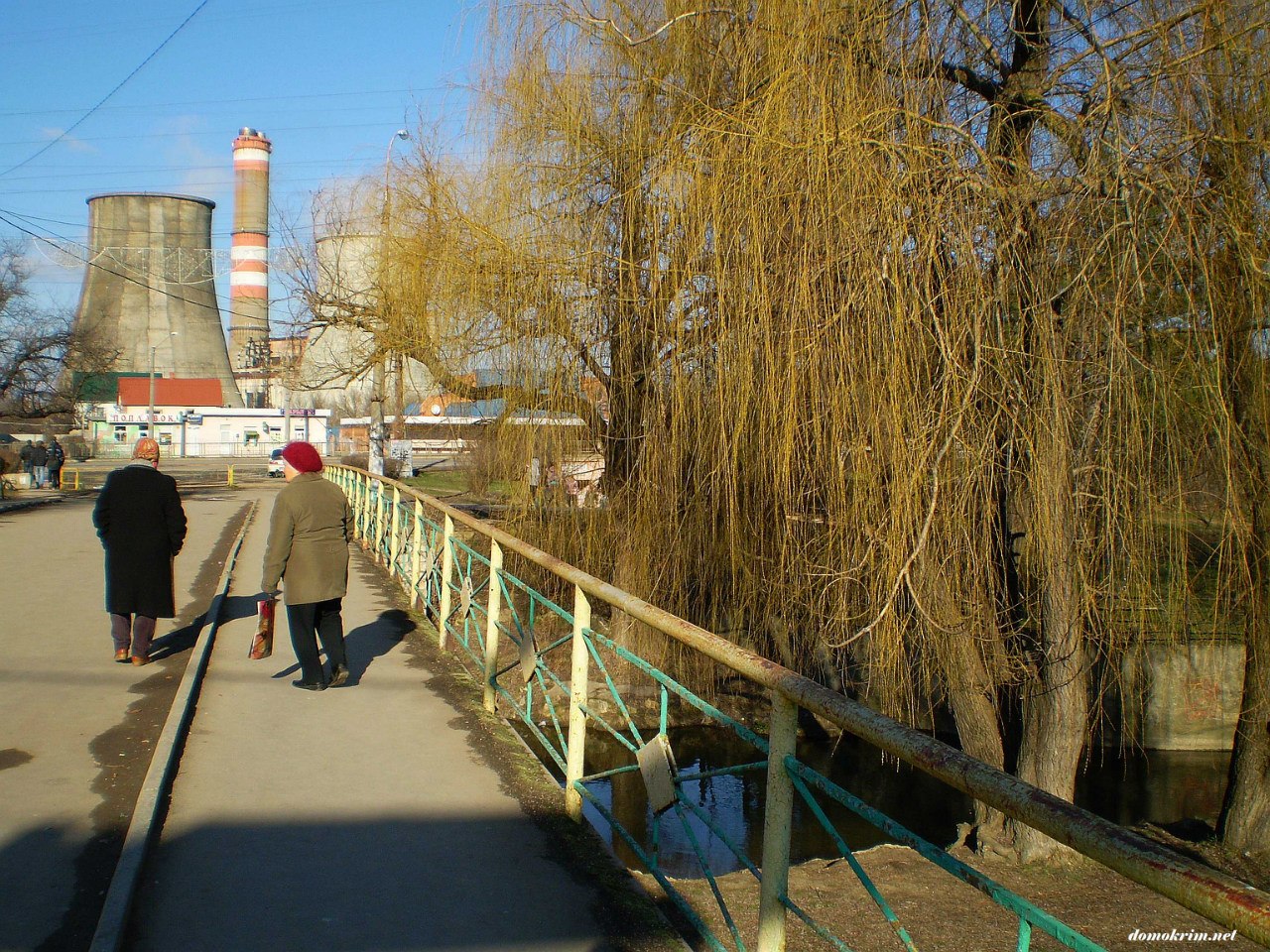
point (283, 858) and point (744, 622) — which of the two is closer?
point (283, 858)

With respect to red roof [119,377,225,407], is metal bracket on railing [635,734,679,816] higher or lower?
lower

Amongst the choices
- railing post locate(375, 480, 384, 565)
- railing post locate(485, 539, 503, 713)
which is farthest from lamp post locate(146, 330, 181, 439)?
railing post locate(485, 539, 503, 713)

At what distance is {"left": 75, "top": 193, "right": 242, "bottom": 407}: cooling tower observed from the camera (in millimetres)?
65750

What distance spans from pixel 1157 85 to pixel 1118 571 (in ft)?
8.93

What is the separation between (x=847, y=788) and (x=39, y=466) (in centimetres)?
2991

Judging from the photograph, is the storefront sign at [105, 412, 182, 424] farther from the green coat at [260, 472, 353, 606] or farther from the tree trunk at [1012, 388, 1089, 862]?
the tree trunk at [1012, 388, 1089, 862]

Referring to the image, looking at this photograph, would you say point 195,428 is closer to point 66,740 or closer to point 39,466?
point 39,466

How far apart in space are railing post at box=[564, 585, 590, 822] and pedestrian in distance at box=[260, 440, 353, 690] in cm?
223

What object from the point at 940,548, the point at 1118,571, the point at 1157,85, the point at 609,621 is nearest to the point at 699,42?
the point at 1157,85

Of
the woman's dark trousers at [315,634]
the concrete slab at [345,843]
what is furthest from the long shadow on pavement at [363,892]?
the woman's dark trousers at [315,634]

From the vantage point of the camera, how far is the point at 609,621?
12.2 metres

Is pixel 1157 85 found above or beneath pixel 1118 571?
above

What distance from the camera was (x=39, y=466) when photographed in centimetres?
3209

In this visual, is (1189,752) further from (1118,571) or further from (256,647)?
(256,647)
